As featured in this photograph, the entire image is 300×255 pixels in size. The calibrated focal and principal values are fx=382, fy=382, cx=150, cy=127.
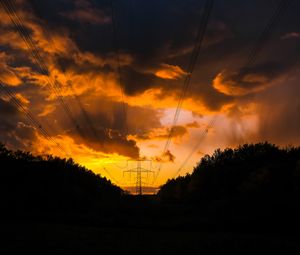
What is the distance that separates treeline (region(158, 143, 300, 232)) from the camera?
46.7m

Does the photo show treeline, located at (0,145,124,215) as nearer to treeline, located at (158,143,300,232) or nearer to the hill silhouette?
the hill silhouette

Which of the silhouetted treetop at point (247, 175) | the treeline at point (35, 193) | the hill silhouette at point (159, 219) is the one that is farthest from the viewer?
the silhouetted treetop at point (247, 175)

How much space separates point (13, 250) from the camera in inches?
813

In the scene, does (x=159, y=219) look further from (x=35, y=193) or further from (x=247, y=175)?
(x=247, y=175)

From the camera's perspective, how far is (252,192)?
219 feet

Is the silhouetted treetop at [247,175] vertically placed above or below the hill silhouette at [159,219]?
above

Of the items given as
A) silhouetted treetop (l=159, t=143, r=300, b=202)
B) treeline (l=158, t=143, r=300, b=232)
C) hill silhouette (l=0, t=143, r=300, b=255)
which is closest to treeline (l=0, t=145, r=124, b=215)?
hill silhouette (l=0, t=143, r=300, b=255)

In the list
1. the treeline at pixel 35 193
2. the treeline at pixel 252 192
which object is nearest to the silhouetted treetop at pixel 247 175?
the treeline at pixel 252 192

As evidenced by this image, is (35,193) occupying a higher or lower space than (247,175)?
lower

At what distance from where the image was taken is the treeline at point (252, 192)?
4666 centimetres

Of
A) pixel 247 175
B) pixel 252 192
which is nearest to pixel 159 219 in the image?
pixel 252 192

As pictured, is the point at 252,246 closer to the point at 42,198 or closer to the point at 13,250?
the point at 13,250

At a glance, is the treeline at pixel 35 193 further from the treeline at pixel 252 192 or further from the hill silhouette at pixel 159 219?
the treeline at pixel 252 192

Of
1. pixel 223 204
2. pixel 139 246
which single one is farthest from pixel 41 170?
pixel 139 246
